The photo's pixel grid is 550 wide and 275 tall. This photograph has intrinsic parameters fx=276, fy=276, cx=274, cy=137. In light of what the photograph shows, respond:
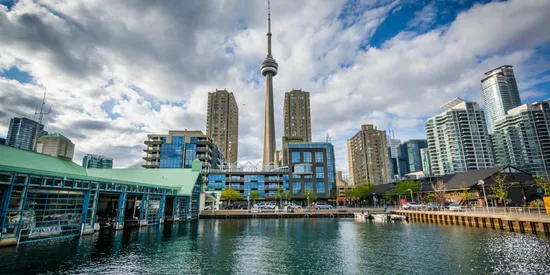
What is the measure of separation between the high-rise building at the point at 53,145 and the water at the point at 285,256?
14.2 metres

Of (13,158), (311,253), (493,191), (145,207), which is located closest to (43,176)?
(13,158)

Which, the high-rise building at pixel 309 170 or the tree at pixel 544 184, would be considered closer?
the tree at pixel 544 184

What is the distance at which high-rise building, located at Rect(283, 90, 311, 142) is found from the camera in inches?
6693

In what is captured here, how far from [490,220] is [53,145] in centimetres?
6335

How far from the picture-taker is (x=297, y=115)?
172750mm

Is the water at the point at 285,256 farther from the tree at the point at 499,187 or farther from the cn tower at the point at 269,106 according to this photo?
the cn tower at the point at 269,106

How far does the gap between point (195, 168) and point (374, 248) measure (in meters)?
44.7

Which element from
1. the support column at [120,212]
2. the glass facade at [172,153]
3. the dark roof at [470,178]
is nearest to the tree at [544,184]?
the dark roof at [470,178]

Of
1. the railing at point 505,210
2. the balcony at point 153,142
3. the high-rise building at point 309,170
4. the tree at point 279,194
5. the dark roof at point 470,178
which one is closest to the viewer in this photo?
the railing at point 505,210

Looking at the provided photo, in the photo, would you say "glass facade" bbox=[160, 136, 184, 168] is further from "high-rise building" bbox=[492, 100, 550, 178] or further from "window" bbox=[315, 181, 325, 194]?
"high-rise building" bbox=[492, 100, 550, 178]

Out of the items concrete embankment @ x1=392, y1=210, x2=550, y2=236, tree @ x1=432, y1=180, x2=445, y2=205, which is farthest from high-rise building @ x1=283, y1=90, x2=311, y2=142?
concrete embankment @ x1=392, y1=210, x2=550, y2=236

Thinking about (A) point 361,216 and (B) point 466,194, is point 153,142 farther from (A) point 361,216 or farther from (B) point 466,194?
(B) point 466,194

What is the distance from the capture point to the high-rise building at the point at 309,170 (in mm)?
104219

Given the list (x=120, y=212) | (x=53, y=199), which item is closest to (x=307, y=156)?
(x=120, y=212)
